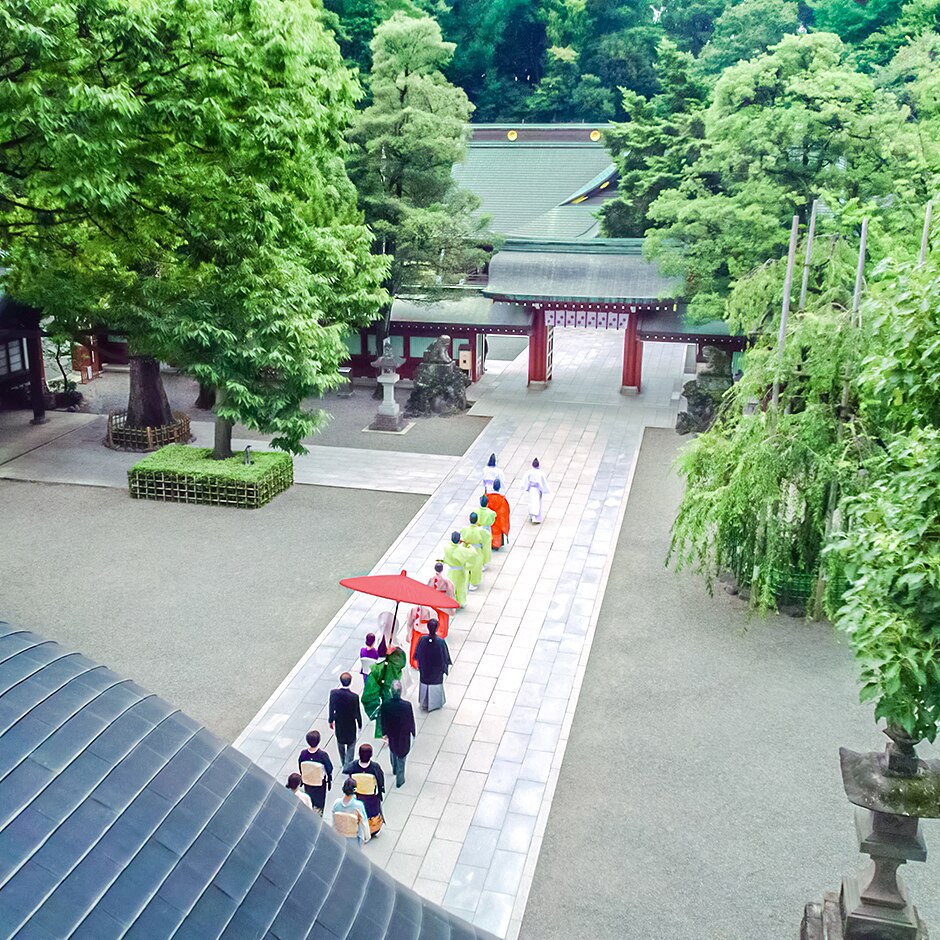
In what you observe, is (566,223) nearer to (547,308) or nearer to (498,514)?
(547,308)

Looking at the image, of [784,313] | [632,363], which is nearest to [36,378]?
[632,363]

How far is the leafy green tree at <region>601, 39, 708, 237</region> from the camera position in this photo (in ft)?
87.5

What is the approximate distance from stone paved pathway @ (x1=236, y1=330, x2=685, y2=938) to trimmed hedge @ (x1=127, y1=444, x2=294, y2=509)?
2895 millimetres

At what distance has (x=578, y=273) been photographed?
25.6 m

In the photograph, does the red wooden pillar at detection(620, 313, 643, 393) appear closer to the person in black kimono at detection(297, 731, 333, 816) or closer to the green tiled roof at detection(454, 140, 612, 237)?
the green tiled roof at detection(454, 140, 612, 237)

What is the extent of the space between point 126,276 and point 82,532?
4701 millimetres

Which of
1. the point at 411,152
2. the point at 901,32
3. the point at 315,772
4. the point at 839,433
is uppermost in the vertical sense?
the point at 901,32

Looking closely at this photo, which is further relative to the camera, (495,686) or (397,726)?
(495,686)

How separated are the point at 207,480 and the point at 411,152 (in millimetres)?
10097

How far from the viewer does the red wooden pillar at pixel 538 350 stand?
86.9 feet

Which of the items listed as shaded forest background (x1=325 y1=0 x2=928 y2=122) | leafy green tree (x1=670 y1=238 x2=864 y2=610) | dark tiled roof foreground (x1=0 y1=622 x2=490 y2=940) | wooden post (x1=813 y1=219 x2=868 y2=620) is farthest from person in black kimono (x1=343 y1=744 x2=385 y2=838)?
shaded forest background (x1=325 y1=0 x2=928 y2=122)

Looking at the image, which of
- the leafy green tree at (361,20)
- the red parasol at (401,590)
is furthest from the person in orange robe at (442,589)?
the leafy green tree at (361,20)

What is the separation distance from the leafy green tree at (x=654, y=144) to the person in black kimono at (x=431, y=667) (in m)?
17.8

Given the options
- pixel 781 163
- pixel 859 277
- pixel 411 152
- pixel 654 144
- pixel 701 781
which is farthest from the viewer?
pixel 654 144
